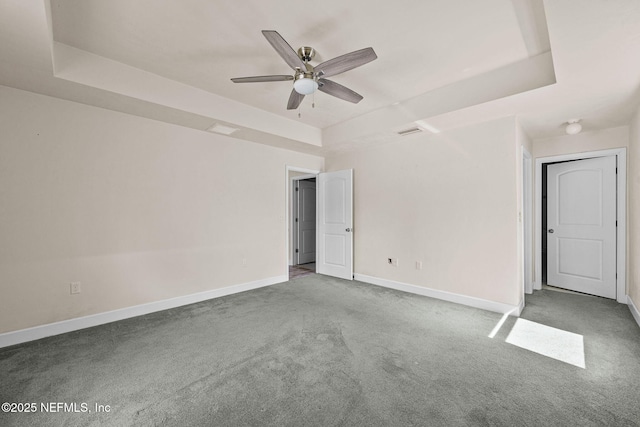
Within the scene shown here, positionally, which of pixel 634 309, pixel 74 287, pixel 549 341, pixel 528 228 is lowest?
pixel 549 341

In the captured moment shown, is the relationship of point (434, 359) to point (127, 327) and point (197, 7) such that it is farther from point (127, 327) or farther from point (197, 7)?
point (197, 7)

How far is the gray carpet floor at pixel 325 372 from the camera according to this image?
5.47 ft

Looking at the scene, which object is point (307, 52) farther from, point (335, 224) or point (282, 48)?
point (335, 224)

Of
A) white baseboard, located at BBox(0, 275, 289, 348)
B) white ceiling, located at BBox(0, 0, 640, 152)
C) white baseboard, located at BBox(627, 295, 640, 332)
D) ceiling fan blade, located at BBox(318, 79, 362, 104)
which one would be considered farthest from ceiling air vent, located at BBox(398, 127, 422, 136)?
white baseboard, located at BBox(0, 275, 289, 348)

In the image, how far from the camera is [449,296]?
378 cm

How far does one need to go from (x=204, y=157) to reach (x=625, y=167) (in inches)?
225

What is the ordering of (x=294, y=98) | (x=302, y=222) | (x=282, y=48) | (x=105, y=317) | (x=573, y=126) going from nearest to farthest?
(x=282, y=48) → (x=294, y=98) → (x=105, y=317) → (x=573, y=126) → (x=302, y=222)

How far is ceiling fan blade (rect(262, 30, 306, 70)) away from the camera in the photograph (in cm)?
175

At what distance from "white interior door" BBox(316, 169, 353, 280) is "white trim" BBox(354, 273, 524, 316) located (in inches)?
19.5

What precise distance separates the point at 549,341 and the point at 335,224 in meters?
3.41

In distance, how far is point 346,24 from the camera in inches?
82.7

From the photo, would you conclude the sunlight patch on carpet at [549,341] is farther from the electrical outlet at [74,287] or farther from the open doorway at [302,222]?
the electrical outlet at [74,287]

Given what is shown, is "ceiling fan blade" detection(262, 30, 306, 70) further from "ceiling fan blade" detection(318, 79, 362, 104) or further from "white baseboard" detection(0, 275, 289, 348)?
"white baseboard" detection(0, 275, 289, 348)

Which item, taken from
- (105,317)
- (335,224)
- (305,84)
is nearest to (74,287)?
(105,317)
